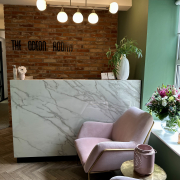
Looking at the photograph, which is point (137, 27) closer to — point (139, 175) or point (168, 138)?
point (168, 138)

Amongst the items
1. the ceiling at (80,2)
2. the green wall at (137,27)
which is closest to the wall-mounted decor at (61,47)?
the ceiling at (80,2)

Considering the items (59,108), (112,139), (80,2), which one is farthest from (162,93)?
(80,2)

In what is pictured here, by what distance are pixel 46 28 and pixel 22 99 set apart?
1.73 meters

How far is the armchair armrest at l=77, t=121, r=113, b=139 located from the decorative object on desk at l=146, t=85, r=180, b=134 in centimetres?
68

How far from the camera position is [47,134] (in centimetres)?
249

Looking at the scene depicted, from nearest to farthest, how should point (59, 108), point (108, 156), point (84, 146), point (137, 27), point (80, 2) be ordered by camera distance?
point (108, 156), point (84, 146), point (59, 108), point (137, 27), point (80, 2)

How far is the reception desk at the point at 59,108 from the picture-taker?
2.40 metres

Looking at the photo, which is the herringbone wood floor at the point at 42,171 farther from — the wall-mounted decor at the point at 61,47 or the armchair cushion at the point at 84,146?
the wall-mounted decor at the point at 61,47

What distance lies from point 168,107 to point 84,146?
1.01 m

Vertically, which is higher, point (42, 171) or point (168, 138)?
point (168, 138)

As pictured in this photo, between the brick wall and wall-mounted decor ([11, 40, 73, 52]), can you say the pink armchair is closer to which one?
the brick wall

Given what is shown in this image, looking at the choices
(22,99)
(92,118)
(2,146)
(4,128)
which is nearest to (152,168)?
(92,118)

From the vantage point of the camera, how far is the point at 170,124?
204cm

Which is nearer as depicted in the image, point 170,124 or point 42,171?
point 170,124
